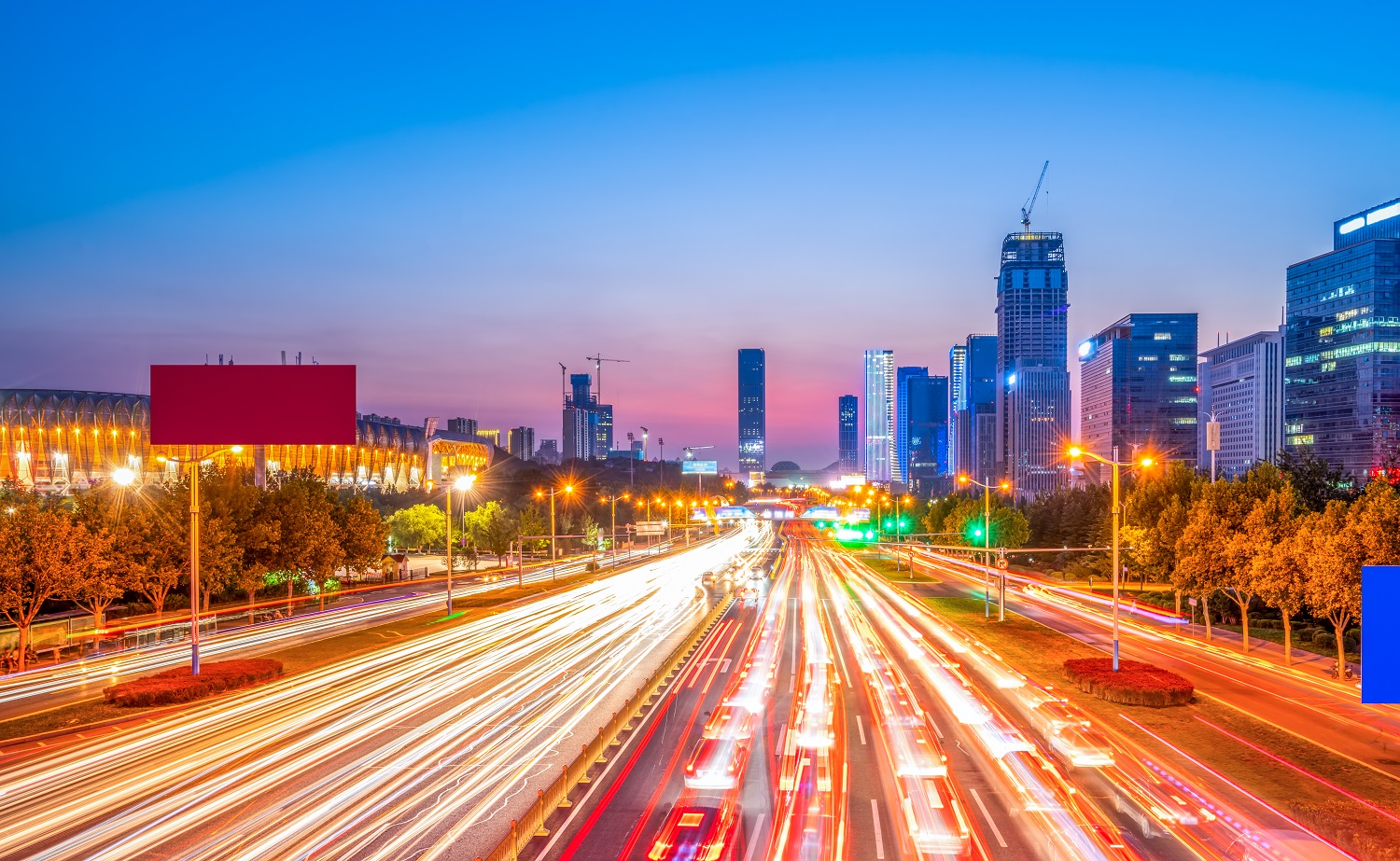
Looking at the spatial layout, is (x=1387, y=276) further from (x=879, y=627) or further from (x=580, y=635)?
(x=580, y=635)

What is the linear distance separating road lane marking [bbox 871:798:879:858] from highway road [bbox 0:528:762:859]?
296 inches

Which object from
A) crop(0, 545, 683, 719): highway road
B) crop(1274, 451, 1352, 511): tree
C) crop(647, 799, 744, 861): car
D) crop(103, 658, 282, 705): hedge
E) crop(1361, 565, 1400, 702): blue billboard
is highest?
crop(1274, 451, 1352, 511): tree

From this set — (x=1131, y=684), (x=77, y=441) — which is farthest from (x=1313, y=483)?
(x=77, y=441)

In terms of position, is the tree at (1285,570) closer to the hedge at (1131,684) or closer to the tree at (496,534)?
the hedge at (1131,684)

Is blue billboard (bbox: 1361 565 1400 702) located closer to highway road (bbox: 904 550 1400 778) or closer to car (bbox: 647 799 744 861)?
highway road (bbox: 904 550 1400 778)

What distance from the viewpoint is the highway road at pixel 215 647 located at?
3058cm

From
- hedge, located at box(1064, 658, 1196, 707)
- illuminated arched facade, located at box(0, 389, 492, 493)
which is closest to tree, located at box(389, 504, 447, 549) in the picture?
illuminated arched facade, located at box(0, 389, 492, 493)

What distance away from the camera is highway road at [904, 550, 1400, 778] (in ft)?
80.4

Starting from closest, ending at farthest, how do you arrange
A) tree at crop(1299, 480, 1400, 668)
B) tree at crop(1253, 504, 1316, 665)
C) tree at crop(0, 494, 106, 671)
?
tree at crop(1299, 480, 1400, 668), tree at crop(1253, 504, 1316, 665), tree at crop(0, 494, 106, 671)

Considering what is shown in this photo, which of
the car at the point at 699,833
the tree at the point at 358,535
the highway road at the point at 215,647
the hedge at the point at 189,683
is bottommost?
the highway road at the point at 215,647

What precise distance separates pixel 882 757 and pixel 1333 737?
14288mm

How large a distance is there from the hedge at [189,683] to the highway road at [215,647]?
282 cm

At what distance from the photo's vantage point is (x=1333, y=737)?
24.7 metres

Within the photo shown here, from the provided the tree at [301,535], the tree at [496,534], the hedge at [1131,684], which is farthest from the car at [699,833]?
the tree at [496,534]
